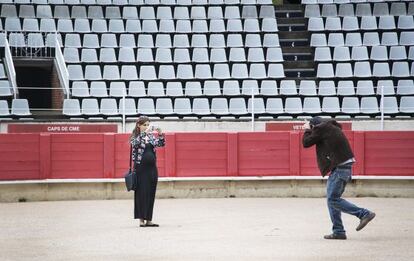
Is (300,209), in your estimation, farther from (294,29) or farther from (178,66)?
(294,29)

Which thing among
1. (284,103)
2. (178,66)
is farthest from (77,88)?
(284,103)

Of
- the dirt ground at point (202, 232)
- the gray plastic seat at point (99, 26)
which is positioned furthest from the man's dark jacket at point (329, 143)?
the gray plastic seat at point (99, 26)

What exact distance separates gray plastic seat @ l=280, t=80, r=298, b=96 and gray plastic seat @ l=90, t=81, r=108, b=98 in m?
4.07

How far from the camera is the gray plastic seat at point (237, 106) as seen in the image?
18.8m

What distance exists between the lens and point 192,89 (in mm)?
19094

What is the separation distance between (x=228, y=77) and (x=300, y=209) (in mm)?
6847

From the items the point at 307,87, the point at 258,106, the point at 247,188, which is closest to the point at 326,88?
the point at 307,87

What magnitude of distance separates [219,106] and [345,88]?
3.10m

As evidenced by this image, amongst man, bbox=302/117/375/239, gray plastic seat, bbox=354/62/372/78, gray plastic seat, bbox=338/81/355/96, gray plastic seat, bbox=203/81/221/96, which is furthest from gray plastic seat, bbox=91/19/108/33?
man, bbox=302/117/375/239

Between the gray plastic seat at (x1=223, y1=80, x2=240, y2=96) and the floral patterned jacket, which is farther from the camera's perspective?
the gray plastic seat at (x1=223, y1=80, x2=240, y2=96)

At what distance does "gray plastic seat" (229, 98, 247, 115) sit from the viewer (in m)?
18.8

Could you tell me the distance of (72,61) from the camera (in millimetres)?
19844

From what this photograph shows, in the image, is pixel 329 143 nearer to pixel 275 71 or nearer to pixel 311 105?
pixel 311 105

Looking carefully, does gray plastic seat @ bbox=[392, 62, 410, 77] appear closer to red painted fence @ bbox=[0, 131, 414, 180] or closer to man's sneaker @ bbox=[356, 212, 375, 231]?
red painted fence @ bbox=[0, 131, 414, 180]
